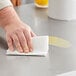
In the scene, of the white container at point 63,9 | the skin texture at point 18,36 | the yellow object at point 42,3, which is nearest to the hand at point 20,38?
the skin texture at point 18,36

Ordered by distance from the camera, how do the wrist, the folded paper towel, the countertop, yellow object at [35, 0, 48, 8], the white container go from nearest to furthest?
the countertop
the folded paper towel
the wrist
the white container
yellow object at [35, 0, 48, 8]

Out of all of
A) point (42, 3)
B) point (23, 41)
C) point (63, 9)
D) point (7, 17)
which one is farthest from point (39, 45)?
point (42, 3)

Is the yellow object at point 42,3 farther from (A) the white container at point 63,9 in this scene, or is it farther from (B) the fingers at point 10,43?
(B) the fingers at point 10,43

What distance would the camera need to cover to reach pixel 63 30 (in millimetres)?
1098

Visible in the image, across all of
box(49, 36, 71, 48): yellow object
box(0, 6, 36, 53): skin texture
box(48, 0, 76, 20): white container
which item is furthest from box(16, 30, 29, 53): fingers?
box(48, 0, 76, 20): white container

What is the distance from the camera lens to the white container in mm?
1191

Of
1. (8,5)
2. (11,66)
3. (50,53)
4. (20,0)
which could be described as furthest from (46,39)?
(20,0)

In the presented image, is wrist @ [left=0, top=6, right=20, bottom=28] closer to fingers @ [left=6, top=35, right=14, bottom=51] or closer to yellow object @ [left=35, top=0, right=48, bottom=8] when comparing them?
fingers @ [left=6, top=35, right=14, bottom=51]

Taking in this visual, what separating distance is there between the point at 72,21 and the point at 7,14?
0.31m

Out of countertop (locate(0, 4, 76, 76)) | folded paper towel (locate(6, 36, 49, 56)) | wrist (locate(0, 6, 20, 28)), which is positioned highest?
wrist (locate(0, 6, 20, 28))

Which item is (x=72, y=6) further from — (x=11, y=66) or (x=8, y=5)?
(x=11, y=66)

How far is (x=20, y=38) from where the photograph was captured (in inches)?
35.9

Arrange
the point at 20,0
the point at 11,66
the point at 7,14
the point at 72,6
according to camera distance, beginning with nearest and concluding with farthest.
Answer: the point at 11,66 → the point at 7,14 → the point at 72,6 → the point at 20,0

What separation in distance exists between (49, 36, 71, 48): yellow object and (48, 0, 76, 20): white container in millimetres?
221
